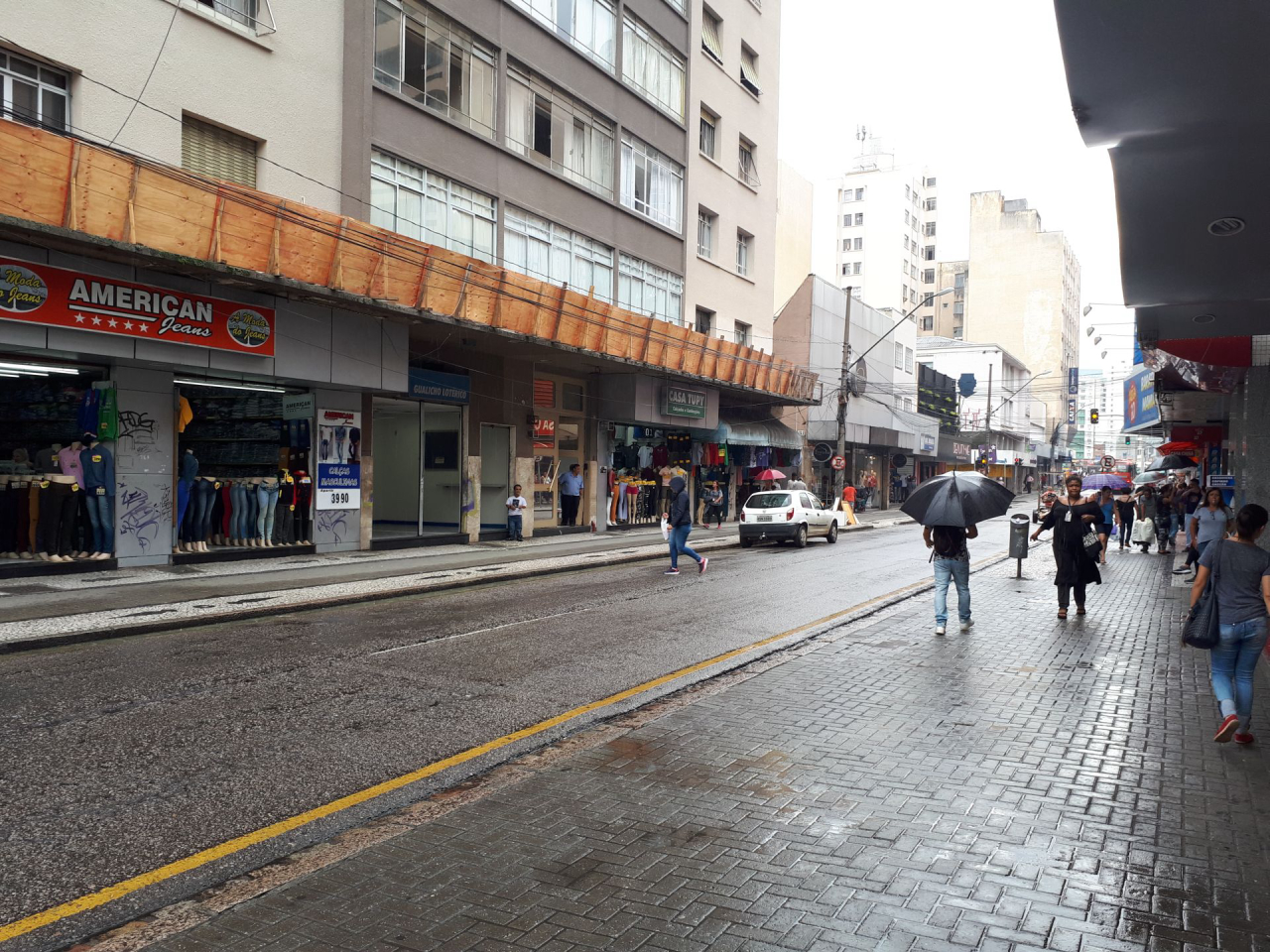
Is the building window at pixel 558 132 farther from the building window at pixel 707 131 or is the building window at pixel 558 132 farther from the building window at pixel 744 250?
the building window at pixel 744 250

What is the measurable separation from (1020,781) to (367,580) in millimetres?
11131

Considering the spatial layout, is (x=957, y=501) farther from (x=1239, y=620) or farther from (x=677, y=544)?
(x=677, y=544)

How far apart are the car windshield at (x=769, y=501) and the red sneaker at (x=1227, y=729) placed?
1726 centimetres

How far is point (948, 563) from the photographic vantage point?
1070cm

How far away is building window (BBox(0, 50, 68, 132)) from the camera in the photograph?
13.0m

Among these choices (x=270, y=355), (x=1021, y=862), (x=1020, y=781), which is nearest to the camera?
(x=1021, y=862)

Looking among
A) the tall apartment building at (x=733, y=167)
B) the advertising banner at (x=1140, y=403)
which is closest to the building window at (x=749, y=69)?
the tall apartment building at (x=733, y=167)

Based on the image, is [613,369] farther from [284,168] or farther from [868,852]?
[868,852]

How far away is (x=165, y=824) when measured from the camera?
15.2 feet

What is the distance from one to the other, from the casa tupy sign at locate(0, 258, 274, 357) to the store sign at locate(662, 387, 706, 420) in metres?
13.5

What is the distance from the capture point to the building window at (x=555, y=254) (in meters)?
22.3

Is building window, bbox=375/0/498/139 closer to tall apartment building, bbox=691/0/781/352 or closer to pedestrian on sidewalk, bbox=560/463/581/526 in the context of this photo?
pedestrian on sidewalk, bbox=560/463/581/526

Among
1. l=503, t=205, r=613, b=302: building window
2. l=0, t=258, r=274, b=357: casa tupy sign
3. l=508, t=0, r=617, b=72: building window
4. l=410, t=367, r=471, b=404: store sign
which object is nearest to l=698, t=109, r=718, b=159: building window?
l=508, t=0, r=617, b=72: building window

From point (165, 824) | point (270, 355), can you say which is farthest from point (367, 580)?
point (165, 824)
